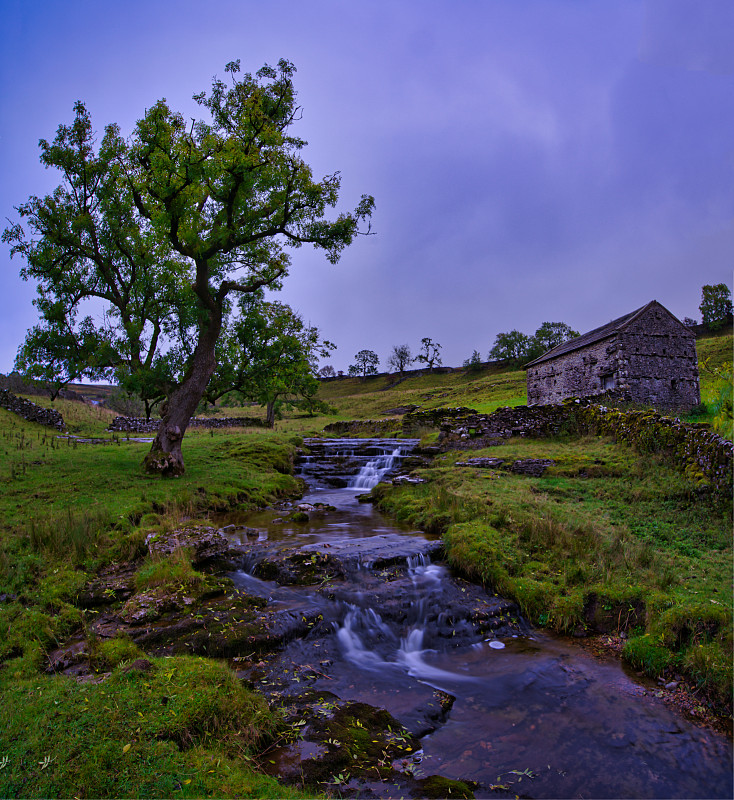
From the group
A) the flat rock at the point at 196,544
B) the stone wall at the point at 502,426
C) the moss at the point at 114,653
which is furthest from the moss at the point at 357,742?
the stone wall at the point at 502,426

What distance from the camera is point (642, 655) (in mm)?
Answer: 6047

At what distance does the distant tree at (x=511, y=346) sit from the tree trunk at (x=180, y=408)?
262ft

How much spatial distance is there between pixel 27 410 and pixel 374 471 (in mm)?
24881

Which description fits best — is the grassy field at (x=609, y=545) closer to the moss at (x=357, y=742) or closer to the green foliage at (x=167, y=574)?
the moss at (x=357, y=742)

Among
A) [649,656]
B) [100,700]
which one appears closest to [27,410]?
[100,700]

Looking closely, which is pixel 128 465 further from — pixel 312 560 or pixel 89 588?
pixel 312 560

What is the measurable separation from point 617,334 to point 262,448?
22.6 metres

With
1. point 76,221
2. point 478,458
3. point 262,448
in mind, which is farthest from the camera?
point 262,448

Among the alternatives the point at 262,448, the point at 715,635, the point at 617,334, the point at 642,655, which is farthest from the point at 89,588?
the point at 617,334

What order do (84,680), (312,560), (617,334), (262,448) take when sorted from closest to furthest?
1. (84,680)
2. (312,560)
3. (262,448)
4. (617,334)

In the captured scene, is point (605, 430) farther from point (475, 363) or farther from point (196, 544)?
point (475, 363)

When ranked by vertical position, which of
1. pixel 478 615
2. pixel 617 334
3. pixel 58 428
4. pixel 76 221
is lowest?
pixel 478 615

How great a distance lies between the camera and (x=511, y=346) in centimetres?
8781

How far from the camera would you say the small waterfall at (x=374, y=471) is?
65.5 feet
